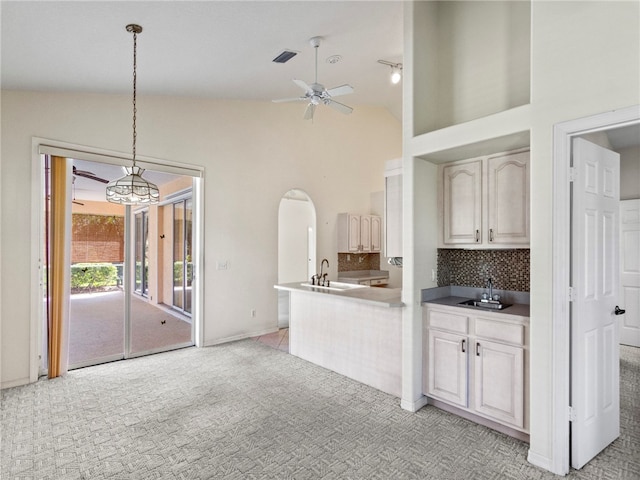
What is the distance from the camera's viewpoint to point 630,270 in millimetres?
4898

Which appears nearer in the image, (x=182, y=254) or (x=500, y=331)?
(x=500, y=331)

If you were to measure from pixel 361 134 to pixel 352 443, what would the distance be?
20.0 feet

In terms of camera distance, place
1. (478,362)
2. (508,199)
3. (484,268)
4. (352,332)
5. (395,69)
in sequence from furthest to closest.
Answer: (395,69) → (352,332) → (484,268) → (508,199) → (478,362)

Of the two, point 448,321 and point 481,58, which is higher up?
point 481,58

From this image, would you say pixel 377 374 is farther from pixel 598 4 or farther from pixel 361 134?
pixel 361 134

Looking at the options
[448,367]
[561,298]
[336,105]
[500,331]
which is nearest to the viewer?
[561,298]

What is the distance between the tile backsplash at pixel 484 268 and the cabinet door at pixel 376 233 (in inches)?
148

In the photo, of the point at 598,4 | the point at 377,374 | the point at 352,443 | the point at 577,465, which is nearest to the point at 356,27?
the point at 598,4

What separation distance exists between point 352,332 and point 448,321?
1149mm

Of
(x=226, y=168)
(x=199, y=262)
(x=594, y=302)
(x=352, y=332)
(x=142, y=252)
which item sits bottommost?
(x=352, y=332)

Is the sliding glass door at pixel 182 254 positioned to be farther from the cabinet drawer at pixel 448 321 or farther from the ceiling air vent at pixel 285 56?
the cabinet drawer at pixel 448 321

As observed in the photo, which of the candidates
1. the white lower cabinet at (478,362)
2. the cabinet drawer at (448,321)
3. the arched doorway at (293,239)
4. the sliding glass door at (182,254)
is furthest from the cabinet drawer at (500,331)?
the arched doorway at (293,239)

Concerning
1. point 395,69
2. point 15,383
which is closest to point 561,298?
point 395,69

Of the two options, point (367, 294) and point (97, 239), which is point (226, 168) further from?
point (367, 294)
